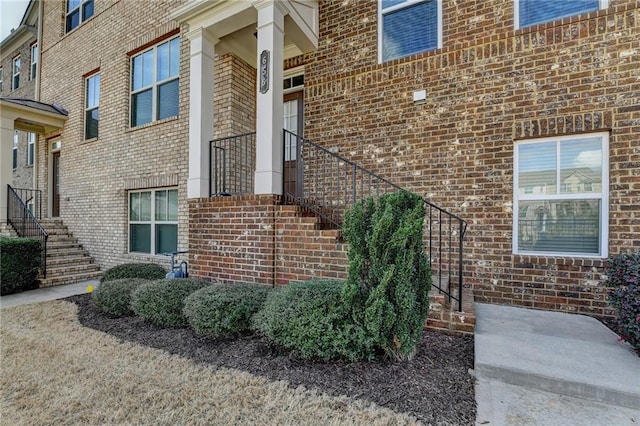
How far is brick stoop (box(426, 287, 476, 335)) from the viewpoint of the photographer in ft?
10.1

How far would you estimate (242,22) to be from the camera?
→ 15.1ft

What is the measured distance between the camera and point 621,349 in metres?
2.71

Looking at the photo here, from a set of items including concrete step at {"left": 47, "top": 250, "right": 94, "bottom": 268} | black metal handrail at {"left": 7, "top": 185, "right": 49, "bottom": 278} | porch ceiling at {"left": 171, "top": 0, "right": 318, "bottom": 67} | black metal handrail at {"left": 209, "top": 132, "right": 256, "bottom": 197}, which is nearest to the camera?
porch ceiling at {"left": 171, "top": 0, "right": 318, "bottom": 67}

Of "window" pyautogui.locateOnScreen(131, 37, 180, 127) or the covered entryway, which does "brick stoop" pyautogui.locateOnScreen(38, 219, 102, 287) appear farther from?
"window" pyautogui.locateOnScreen(131, 37, 180, 127)

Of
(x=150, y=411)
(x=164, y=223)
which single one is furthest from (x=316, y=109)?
(x=150, y=411)

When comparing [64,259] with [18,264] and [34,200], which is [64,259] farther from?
[34,200]

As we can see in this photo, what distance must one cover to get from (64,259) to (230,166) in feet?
16.5

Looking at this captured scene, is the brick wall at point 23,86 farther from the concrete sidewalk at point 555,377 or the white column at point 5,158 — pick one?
the concrete sidewalk at point 555,377

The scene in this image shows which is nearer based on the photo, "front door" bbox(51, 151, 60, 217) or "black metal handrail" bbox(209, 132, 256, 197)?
"black metal handrail" bbox(209, 132, 256, 197)

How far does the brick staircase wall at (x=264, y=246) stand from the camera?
12.2ft

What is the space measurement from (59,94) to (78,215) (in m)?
3.76

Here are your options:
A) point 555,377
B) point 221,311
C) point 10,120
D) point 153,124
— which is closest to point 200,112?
point 153,124

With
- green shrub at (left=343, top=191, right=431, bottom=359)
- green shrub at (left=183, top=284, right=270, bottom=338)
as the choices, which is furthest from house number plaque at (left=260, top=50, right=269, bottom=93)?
green shrub at (left=183, top=284, right=270, bottom=338)

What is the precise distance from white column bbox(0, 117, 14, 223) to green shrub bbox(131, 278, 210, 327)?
691 centimetres
